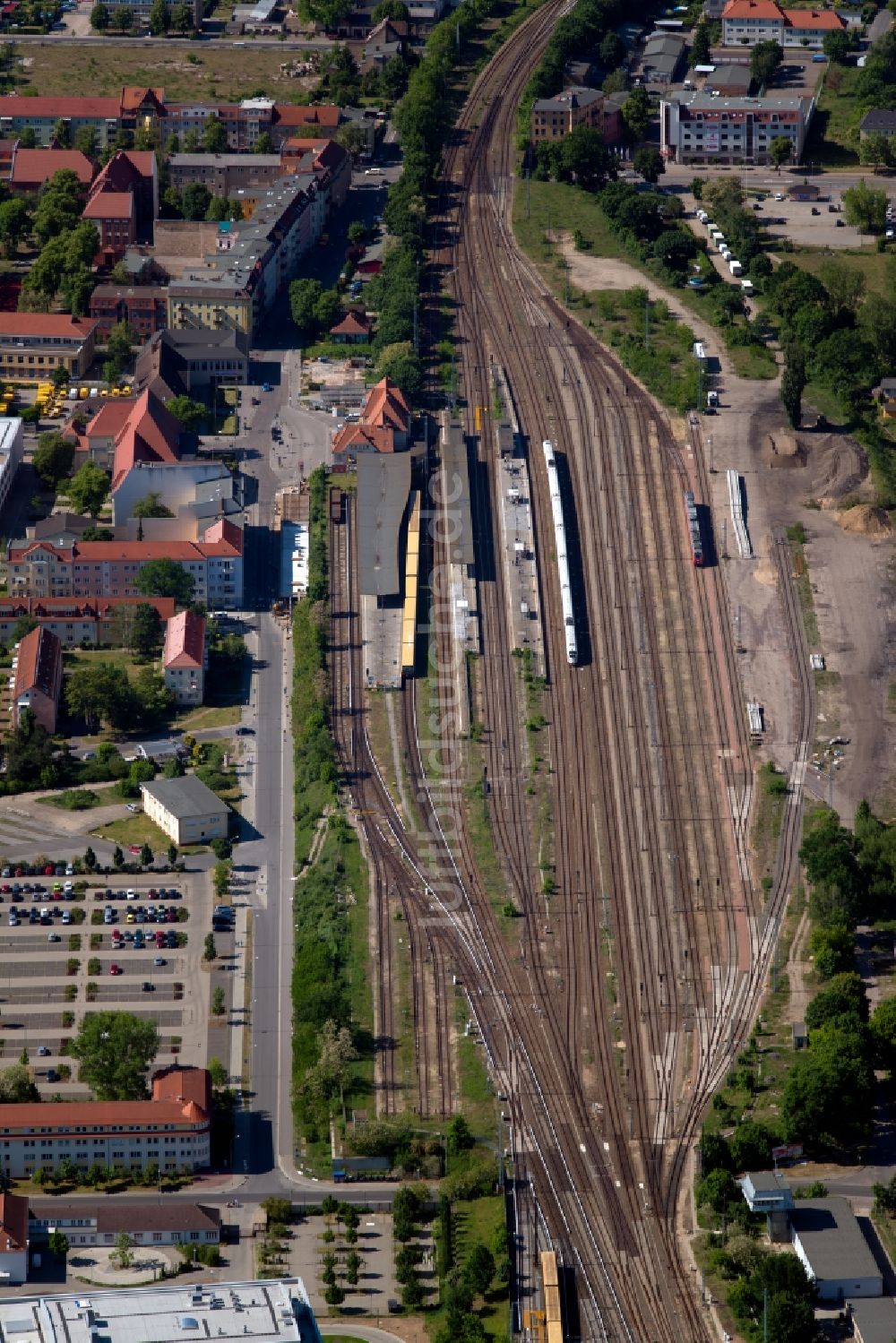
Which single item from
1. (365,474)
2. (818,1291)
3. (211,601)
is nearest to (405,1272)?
(818,1291)

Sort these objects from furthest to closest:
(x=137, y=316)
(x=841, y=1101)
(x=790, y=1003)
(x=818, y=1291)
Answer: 1. (x=137, y=316)
2. (x=790, y=1003)
3. (x=841, y=1101)
4. (x=818, y=1291)

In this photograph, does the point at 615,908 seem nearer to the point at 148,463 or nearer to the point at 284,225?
the point at 148,463

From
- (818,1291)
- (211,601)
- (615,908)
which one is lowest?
(818,1291)

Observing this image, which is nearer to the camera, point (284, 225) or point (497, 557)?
point (497, 557)

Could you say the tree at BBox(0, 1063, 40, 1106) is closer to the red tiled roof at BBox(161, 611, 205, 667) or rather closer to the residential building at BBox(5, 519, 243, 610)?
the red tiled roof at BBox(161, 611, 205, 667)

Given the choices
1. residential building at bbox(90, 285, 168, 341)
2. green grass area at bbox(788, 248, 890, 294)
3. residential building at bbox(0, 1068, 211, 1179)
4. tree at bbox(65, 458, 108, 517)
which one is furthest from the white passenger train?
residential building at bbox(0, 1068, 211, 1179)

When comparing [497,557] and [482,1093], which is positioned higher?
[497,557]
